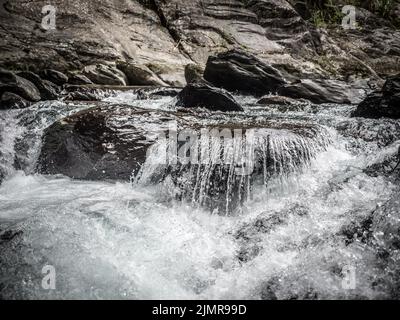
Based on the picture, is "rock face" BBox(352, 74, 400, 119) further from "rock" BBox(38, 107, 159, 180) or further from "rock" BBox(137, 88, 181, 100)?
"rock" BBox(137, 88, 181, 100)

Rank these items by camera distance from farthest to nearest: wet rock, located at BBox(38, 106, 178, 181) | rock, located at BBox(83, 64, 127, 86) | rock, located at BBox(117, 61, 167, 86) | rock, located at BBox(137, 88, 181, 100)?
rock, located at BBox(117, 61, 167, 86) < rock, located at BBox(83, 64, 127, 86) < rock, located at BBox(137, 88, 181, 100) < wet rock, located at BBox(38, 106, 178, 181)

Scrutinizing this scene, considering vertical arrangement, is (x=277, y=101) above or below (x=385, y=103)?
below

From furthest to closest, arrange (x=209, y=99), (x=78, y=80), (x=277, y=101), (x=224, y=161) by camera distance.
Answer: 1. (x=78, y=80)
2. (x=277, y=101)
3. (x=209, y=99)
4. (x=224, y=161)

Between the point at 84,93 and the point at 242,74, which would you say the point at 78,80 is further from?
A: the point at 242,74

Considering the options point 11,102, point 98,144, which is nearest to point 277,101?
point 98,144

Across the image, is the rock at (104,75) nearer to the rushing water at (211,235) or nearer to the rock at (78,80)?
the rock at (78,80)

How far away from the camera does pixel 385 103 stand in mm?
5547

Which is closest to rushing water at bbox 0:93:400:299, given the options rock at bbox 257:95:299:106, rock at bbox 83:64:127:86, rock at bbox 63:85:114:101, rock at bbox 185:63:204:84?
rock at bbox 63:85:114:101

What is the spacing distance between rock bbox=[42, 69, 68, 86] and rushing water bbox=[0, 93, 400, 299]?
375 centimetres

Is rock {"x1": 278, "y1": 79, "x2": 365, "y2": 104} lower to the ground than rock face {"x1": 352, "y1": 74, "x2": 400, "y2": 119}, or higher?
lower

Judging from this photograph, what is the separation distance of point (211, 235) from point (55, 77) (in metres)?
6.60

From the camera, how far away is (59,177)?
431 cm

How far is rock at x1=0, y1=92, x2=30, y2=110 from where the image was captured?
19.3 feet

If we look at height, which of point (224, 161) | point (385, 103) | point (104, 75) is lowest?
point (104, 75)
